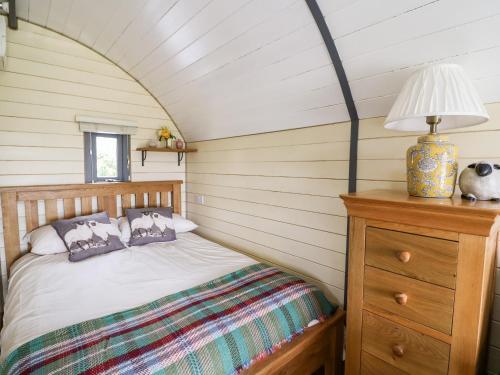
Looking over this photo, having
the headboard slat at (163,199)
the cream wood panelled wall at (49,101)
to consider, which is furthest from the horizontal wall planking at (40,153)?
the headboard slat at (163,199)

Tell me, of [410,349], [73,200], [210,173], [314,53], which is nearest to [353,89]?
[314,53]

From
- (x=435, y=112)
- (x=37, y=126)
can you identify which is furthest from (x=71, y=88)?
(x=435, y=112)

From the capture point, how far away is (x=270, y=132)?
87.0 inches

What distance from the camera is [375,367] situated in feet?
3.65

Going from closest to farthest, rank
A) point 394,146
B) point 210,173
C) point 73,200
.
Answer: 1. point 394,146
2. point 73,200
3. point 210,173

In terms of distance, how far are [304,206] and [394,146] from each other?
28.3 inches

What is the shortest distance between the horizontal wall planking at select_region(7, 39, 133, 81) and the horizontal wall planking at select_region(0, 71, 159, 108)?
0.48 ft

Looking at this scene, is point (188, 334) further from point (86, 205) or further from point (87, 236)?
point (86, 205)

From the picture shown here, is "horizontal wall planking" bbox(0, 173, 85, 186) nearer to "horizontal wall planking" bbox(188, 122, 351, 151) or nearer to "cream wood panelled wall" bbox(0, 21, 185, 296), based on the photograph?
"cream wood panelled wall" bbox(0, 21, 185, 296)

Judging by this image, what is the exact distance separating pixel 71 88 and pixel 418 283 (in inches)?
117

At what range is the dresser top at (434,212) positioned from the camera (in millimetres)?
812

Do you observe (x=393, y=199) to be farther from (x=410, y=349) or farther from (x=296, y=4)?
(x=296, y=4)

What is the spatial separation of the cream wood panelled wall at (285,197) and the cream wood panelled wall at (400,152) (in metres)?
0.14

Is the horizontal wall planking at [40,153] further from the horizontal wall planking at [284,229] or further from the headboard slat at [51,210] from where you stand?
the horizontal wall planking at [284,229]
